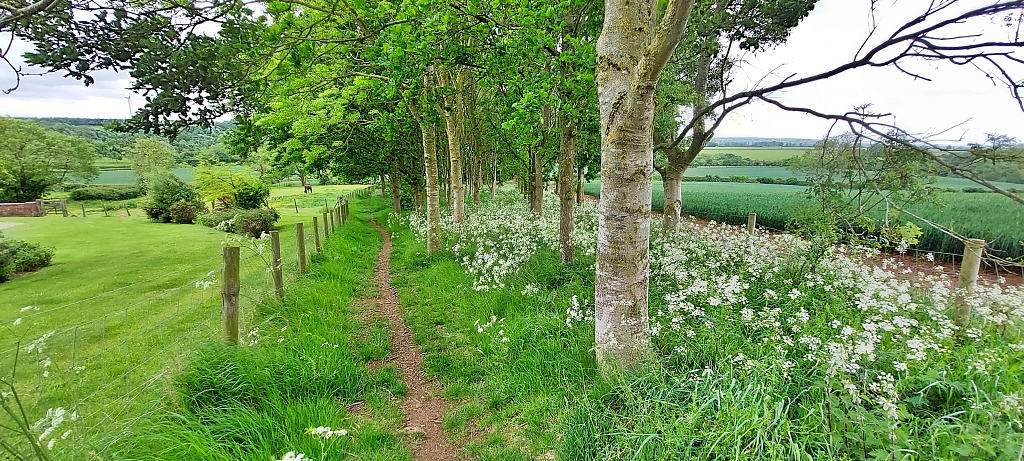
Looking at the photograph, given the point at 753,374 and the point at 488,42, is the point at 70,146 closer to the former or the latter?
the point at 488,42

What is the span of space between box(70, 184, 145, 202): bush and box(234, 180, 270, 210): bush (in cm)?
3328

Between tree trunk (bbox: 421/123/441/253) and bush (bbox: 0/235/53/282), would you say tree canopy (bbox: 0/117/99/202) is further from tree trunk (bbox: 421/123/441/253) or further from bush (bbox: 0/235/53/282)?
tree trunk (bbox: 421/123/441/253)

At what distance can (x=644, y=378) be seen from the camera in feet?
11.1

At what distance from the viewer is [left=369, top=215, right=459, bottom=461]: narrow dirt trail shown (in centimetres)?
365

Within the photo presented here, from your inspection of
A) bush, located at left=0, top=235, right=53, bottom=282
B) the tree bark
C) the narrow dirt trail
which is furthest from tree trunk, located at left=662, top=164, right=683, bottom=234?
bush, located at left=0, top=235, right=53, bottom=282

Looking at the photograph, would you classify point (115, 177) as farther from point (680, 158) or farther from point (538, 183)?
point (680, 158)

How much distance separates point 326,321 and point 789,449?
5.82 metres

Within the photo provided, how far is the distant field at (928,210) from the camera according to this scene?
362 inches

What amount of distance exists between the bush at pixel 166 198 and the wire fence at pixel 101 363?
2036cm

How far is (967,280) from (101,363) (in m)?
10.0

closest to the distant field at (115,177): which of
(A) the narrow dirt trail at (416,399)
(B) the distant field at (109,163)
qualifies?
(B) the distant field at (109,163)

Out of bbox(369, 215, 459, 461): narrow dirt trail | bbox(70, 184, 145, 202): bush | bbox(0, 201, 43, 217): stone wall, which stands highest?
bbox(70, 184, 145, 202): bush

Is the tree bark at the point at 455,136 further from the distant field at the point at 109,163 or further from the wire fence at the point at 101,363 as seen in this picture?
the distant field at the point at 109,163

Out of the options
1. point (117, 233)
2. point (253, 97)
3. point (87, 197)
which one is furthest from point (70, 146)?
point (253, 97)
